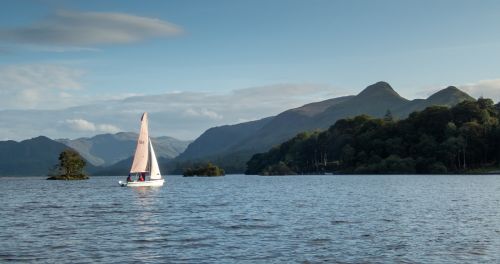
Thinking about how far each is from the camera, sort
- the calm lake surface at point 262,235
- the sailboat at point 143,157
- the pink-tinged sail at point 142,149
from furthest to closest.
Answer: the sailboat at point 143,157
the pink-tinged sail at point 142,149
the calm lake surface at point 262,235

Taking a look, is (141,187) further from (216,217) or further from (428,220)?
(428,220)

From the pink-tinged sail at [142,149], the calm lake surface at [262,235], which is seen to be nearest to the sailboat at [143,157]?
the pink-tinged sail at [142,149]

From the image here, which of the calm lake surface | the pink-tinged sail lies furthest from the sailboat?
the calm lake surface

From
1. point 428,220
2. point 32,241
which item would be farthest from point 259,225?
point 32,241

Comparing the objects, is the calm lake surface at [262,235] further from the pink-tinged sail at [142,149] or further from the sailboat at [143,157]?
the sailboat at [143,157]

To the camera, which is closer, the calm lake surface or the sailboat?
the calm lake surface

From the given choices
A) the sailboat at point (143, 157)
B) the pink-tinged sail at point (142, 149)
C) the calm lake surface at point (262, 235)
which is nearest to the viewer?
the calm lake surface at point (262, 235)

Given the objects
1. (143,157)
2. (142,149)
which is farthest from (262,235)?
(143,157)

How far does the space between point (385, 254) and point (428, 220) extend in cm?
2057

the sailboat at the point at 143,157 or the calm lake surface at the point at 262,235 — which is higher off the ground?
the sailboat at the point at 143,157

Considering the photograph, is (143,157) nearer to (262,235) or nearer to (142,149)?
(142,149)

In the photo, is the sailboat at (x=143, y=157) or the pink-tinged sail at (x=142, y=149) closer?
the pink-tinged sail at (x=142, y=149)

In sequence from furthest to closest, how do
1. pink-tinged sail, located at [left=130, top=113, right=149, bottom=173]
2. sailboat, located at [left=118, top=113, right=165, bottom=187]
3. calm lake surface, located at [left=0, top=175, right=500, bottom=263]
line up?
sailboat, located at [left=118, top=113, right=165, bottom=187]
pink-tinged sail, located at [left=130, top=113, right=149, bottom=173]
calm lake surface, located at [left=0, top=175, right=500, bottom=263]

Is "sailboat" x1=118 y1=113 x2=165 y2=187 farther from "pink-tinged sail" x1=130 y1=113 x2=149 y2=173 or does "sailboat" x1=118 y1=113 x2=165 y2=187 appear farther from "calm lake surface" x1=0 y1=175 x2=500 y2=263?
"calm lake surface" x1=0 y1=175 x2=500 y2=263
